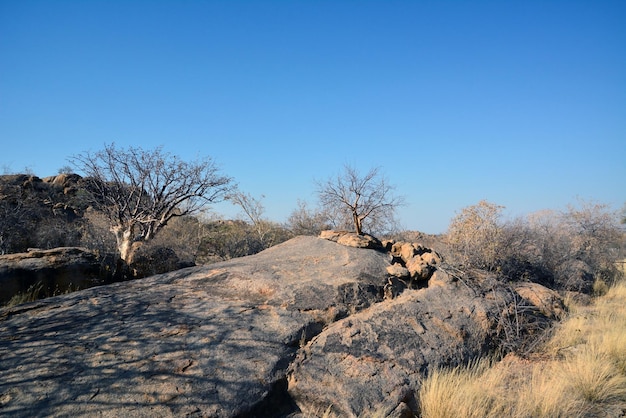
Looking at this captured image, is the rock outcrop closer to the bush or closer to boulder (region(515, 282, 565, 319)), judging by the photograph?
boulder (region(515, 282, 565, 319))

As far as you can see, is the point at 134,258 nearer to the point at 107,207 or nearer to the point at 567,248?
the point at 107,207

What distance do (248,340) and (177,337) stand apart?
0.70 m

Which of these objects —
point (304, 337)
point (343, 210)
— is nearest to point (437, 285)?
point (304, 337)

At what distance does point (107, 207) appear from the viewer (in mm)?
10984

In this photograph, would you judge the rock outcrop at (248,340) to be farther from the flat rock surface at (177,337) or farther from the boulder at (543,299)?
the boulder at (543,299)

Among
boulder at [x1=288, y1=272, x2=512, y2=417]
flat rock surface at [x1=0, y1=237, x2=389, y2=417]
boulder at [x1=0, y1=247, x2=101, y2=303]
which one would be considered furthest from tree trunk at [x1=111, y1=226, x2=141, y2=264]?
boulder at [x1=288, y1=272, x2=512, y2=417]

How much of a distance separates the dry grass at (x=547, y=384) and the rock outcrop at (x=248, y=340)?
0.27 meters

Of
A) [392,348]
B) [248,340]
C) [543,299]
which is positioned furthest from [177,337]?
[543,299]

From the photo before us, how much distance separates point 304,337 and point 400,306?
4.81 feet

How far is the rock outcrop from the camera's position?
10.8 ft

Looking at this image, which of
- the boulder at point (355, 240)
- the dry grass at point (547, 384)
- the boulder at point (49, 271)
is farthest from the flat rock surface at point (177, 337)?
the boulder at point (49, 271)

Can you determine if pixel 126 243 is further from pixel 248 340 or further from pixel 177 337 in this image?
pixel 248 340

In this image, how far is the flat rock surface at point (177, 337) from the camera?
3203mm

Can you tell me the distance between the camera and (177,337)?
3957mm
